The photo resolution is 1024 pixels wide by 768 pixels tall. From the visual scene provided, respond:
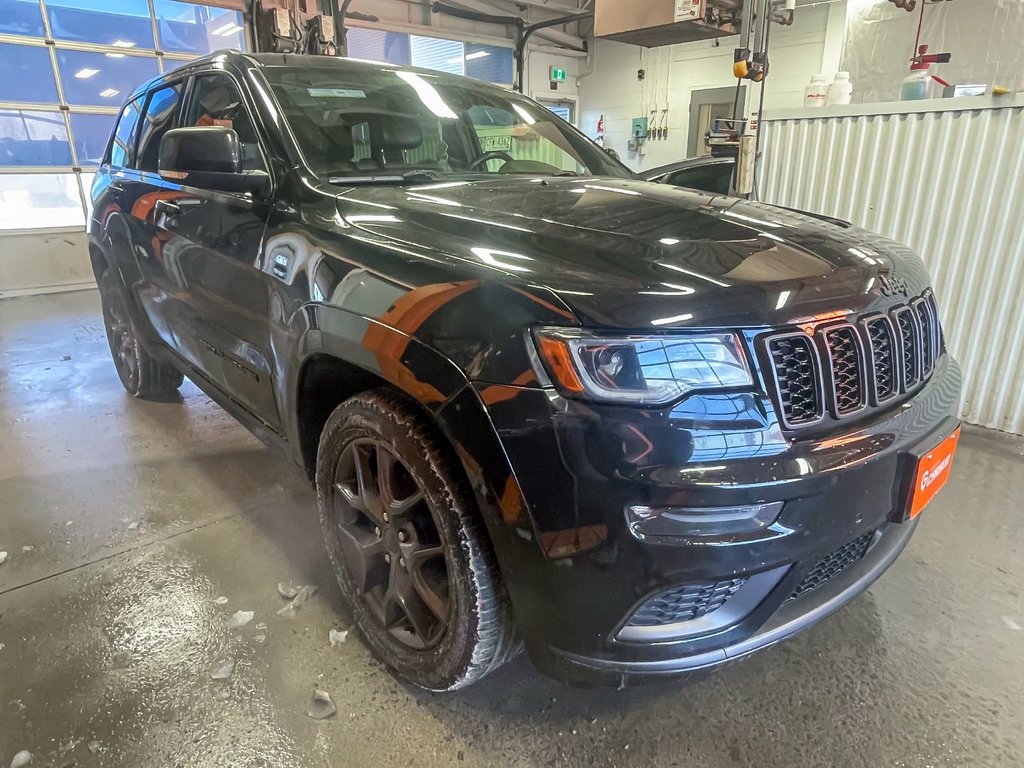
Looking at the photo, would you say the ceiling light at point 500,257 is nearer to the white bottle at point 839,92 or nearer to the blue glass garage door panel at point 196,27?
the white bottle at point 839,92

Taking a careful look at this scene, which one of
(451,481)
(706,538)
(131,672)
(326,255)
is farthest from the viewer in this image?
(131,672)

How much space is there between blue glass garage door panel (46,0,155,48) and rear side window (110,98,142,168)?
4.67 m

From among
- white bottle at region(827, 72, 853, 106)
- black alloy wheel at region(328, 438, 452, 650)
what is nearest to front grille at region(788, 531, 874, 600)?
black alloy wheel at region(328, 438, 452, 650)

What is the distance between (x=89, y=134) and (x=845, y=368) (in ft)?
26.5

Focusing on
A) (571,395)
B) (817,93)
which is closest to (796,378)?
(571,395)

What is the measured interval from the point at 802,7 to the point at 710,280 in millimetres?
8209

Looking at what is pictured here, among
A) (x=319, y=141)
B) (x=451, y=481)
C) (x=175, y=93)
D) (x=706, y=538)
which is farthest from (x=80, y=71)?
(x=706, y=538)

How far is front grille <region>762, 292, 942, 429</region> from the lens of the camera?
1138mm

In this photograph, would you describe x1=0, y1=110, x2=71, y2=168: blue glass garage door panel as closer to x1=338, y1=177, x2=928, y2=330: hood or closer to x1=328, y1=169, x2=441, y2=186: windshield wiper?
x1=328, y1=169, x2=441, y2=186: windshield wiper

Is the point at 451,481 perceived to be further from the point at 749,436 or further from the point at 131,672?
the point at 131,672

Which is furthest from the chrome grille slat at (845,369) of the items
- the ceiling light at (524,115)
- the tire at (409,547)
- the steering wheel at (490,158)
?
the ceiling light at (524,115)

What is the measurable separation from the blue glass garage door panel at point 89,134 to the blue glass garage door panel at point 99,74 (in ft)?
0.52

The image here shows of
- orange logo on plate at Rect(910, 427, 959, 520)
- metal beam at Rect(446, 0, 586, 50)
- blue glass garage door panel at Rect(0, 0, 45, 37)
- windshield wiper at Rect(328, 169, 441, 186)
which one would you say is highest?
metal beam at Rect(446, 0, 586, 50)

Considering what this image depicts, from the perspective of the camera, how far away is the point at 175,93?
255cm
